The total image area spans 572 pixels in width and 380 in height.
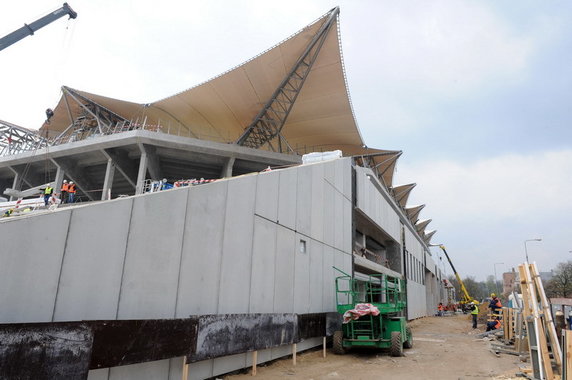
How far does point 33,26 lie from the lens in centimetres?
2953

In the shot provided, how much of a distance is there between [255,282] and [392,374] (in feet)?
12.8

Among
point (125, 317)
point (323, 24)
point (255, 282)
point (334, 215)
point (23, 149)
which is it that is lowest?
point (125, 317)

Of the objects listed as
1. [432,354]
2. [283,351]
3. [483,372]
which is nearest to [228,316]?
[283,351]

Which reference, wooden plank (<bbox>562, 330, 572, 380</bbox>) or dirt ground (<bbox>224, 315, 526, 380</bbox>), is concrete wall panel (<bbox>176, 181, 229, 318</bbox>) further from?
wooden plank (<bbox>562, 330, 572, 380</bbox>)

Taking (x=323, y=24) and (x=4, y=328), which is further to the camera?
(x=323, y=24)

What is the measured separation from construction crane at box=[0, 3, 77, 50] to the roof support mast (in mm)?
17919

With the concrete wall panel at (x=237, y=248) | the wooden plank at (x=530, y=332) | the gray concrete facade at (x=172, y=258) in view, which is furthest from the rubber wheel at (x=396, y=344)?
the concrete wall panel at (x=237, y=248)

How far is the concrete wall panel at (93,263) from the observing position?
4.99 metres

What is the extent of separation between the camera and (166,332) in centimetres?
588

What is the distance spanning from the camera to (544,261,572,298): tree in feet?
168

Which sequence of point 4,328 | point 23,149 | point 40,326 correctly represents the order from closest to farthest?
point 4,328
point 40,326
point 23,149

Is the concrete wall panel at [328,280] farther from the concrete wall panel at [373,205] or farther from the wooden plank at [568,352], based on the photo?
the wooden plank at [568,352]

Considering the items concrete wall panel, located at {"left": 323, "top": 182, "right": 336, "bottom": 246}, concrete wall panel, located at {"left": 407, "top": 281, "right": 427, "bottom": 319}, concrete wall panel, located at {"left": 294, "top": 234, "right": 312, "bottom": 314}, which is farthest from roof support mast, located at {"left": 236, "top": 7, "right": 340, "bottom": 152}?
concrete wall panel, located at {"left": 294, "top": 234, "right": 312, "bottom": 314}

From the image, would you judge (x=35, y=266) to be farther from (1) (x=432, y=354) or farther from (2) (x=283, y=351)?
(1) (x=432, y=354)
